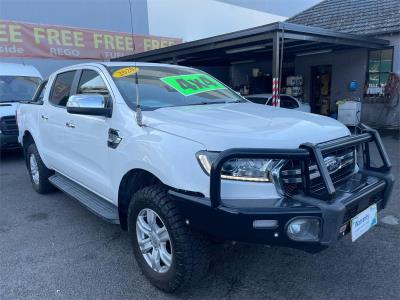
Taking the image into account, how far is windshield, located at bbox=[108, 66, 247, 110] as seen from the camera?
3240mm

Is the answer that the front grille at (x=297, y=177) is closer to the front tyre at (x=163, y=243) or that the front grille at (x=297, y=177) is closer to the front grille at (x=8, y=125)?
the front tyre at (x=163, y=243)

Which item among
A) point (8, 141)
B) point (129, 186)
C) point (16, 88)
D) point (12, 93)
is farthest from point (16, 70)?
point (129, 186)

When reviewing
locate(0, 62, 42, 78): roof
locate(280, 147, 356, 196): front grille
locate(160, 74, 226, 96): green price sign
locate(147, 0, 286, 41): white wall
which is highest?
locate(147, 0, 286, 41): white wall

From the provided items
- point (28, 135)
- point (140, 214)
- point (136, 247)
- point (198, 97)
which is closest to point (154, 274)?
point (136, 247)

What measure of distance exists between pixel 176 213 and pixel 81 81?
2270mm

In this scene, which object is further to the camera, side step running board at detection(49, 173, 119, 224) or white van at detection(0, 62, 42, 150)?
white van at detection(0, 62, 42, 150)

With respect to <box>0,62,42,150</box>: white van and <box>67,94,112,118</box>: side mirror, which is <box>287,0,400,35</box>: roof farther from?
<box>67,94,112,118</box>: side mirror

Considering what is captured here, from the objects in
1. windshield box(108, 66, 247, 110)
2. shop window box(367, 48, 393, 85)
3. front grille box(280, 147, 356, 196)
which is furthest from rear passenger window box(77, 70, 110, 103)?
shop window box(367, 48, 393, 85)

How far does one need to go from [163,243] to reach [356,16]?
1435 centimetres

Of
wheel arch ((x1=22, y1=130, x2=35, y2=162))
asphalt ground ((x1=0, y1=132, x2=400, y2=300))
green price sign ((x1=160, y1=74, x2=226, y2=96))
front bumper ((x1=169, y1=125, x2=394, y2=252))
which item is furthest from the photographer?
wheel arch ((x1=22, y1=130, x2=35, y2=162))

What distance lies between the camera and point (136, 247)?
289 cm

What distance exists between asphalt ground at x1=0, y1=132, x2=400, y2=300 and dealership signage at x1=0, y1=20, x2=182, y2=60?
334 inches

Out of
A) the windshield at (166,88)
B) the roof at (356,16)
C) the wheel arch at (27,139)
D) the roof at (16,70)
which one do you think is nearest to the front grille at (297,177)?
the windshield at (166,88)

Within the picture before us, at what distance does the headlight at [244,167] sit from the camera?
227cm
